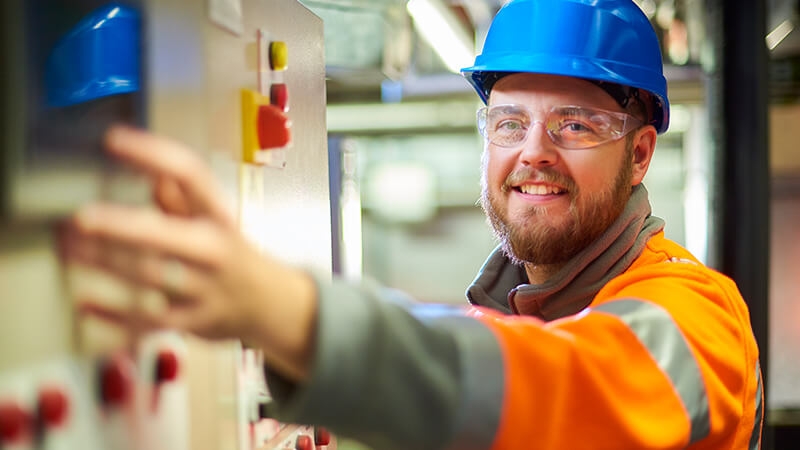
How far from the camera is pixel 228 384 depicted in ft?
3.31

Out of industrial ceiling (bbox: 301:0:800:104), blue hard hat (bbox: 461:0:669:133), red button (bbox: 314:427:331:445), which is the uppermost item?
industrial ceiling (bbox: 301:0:800:104)

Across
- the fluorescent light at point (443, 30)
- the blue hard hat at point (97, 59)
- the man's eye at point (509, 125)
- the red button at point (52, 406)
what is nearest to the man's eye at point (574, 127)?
the man's eye at point (509, 125)

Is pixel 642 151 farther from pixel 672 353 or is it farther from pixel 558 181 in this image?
pixel 672 353

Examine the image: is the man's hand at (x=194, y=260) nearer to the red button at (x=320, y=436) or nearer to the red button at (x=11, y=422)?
the red button at (x=11, y=422)

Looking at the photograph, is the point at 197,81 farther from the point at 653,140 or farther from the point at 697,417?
the point at 653,140

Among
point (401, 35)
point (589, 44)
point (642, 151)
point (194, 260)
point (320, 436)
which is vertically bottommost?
point (320, 436)

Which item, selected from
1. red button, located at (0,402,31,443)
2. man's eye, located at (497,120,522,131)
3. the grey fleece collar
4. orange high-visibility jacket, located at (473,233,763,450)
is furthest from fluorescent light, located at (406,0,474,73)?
red button, located at (0,402,31,443)

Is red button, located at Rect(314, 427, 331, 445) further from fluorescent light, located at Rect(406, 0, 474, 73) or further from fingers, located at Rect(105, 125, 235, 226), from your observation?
fluorescent light, located at Rect(406, 0, 474, 73)

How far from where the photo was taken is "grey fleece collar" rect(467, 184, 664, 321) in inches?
56.7

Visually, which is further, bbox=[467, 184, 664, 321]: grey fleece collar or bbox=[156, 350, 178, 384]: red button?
bbox=[467, 184, 664, 321]: grey fleece collar

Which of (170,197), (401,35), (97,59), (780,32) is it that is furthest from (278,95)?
(780,32)

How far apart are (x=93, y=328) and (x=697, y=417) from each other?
0.71 m

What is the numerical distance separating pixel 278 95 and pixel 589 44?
665mm

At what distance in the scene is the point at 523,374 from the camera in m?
0.78
